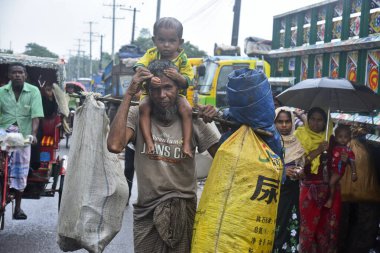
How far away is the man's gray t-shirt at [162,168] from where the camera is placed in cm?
365

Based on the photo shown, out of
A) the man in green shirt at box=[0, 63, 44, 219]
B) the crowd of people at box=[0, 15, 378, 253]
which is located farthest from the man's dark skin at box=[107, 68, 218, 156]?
the man in green shirt at box=[0, 63, 44, 219]

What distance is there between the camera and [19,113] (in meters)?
6.96

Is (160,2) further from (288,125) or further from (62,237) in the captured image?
(62,237)

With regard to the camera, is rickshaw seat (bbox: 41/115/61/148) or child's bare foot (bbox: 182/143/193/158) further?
rickshaw seat (bbox: 41/115/61/148)

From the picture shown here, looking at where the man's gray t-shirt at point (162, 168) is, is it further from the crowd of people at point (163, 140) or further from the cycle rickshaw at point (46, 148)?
the cycle rickshaw at point (46, 148)

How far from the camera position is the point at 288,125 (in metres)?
5.89

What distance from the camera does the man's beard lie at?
3723 millimetres

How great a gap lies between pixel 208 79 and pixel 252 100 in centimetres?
1155

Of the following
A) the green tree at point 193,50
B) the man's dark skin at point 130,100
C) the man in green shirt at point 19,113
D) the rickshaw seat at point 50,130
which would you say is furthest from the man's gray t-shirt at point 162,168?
the green tree at point 193,50

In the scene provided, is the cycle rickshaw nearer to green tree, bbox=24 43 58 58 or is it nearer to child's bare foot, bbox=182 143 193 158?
child's bare foot, bbox=182 143 193 158

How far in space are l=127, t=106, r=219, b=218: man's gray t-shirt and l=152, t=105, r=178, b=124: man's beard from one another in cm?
3

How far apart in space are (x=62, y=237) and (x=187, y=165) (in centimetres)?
82

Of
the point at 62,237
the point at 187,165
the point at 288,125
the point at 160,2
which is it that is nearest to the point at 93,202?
the point at 62,237

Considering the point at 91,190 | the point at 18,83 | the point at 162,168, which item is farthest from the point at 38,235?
the point at 162,168
